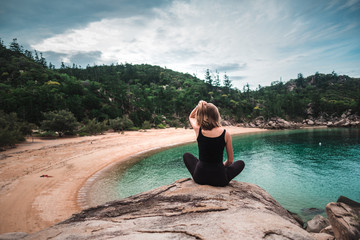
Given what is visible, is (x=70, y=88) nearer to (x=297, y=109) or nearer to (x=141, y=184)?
(x=141, y=184)

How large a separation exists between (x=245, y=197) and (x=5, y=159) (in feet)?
51.2

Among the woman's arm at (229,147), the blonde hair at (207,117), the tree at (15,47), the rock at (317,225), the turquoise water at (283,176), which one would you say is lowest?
the turquoise water at (283,176)

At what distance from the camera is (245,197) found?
2.90 metres

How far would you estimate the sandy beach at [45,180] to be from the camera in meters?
6.13

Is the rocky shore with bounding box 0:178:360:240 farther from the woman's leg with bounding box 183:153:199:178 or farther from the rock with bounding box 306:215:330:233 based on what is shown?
the rock with bounding box 306:215:330:233

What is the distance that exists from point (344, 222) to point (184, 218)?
16.0 feet

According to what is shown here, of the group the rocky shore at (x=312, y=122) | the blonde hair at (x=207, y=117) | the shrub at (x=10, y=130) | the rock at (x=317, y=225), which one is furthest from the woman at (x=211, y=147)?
the rocky shore at (x=312, y=122)

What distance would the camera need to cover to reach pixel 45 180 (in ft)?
30.2

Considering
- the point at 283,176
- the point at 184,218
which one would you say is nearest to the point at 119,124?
the point at 283,176

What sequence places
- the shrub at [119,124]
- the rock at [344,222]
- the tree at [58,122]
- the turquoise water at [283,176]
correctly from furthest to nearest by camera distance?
the shrub at [119,124] → the tree at [58,122] → the turquoise water at [283,176] → the rock at [344,222]

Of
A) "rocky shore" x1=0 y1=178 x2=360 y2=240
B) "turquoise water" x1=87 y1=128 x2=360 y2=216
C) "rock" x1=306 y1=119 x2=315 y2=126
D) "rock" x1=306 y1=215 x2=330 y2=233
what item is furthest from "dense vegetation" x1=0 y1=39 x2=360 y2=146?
"rock" x1=306 y1=215 x2=330 y2=233

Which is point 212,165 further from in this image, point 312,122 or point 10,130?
point 312,122

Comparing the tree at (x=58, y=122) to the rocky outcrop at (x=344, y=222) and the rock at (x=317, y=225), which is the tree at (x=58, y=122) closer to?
the rock at (x=317, y=225)

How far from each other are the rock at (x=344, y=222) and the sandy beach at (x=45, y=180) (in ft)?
27.1
